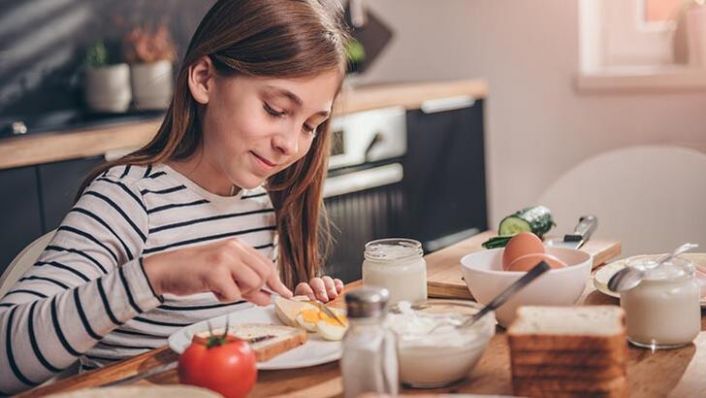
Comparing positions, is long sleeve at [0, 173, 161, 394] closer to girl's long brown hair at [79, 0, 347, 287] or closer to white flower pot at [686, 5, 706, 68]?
girl's long brown hair at [79, 0, 347, 287]

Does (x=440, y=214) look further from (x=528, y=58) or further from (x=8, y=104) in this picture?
(x=8, y=104)

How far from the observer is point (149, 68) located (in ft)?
9.79

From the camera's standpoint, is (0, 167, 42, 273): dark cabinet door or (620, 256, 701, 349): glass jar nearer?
(620, 256, 701, 349): glass jar

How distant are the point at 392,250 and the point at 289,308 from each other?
0.16 m

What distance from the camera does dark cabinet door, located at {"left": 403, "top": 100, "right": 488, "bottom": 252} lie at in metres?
3.54

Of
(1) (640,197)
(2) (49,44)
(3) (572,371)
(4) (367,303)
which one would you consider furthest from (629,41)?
(4) (367,303)

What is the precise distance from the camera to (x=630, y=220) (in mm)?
2148

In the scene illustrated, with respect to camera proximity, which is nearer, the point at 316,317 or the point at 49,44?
the point at 316,317

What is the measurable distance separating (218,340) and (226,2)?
69 centimetres

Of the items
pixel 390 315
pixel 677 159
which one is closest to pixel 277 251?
pixel 390 315

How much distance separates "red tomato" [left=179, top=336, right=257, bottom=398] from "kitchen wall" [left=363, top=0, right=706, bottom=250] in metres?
2.55

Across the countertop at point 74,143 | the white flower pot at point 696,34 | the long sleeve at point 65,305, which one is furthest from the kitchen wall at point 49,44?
the white flower pot at point 696,34

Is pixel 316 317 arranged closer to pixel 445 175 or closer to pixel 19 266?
pixel 19 266

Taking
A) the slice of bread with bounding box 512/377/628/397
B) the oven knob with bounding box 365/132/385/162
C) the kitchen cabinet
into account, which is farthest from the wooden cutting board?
the oven knob with bounding box 365/132/385/162
